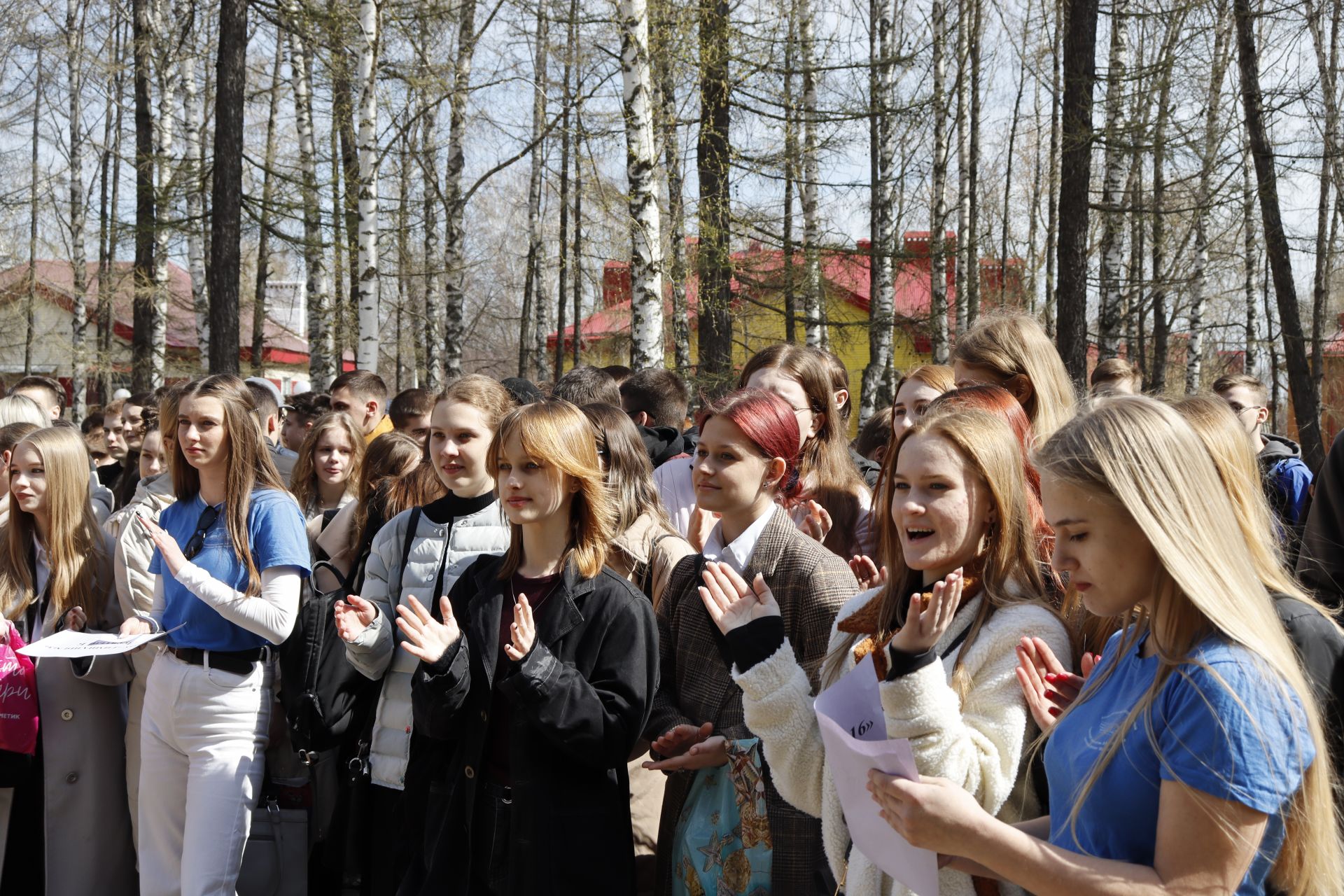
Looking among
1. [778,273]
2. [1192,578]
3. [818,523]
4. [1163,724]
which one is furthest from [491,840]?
[778,273]

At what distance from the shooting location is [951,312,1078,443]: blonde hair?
147 inches

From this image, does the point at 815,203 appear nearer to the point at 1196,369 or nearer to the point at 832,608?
the point at 1196,369

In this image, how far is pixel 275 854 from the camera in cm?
425

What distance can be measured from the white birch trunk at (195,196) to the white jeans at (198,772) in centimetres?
857

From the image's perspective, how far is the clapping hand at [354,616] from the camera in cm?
353

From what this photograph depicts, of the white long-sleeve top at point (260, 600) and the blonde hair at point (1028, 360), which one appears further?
the white long-sleeve top at point (260, 600)

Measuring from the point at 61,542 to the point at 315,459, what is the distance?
1248 millimetres

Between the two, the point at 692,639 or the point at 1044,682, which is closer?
the point at 1044,682

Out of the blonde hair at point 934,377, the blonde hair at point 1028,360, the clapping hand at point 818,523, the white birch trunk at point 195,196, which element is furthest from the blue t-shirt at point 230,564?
the white birch trunk at point 195,196

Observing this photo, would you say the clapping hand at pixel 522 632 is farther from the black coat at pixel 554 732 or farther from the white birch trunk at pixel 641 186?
the white birch trunk at pixel 641 186

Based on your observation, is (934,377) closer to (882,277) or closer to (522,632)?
(522,632)

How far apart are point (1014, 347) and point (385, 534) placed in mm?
2311

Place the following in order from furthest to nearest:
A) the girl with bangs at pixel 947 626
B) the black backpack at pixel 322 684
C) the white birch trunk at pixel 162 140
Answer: the white birch trunk at pixel 162 140
the black backpack at pixel 322 684
the girl with bangs at pixel 947 626

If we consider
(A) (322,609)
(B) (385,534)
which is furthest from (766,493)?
(A) (322,609)
